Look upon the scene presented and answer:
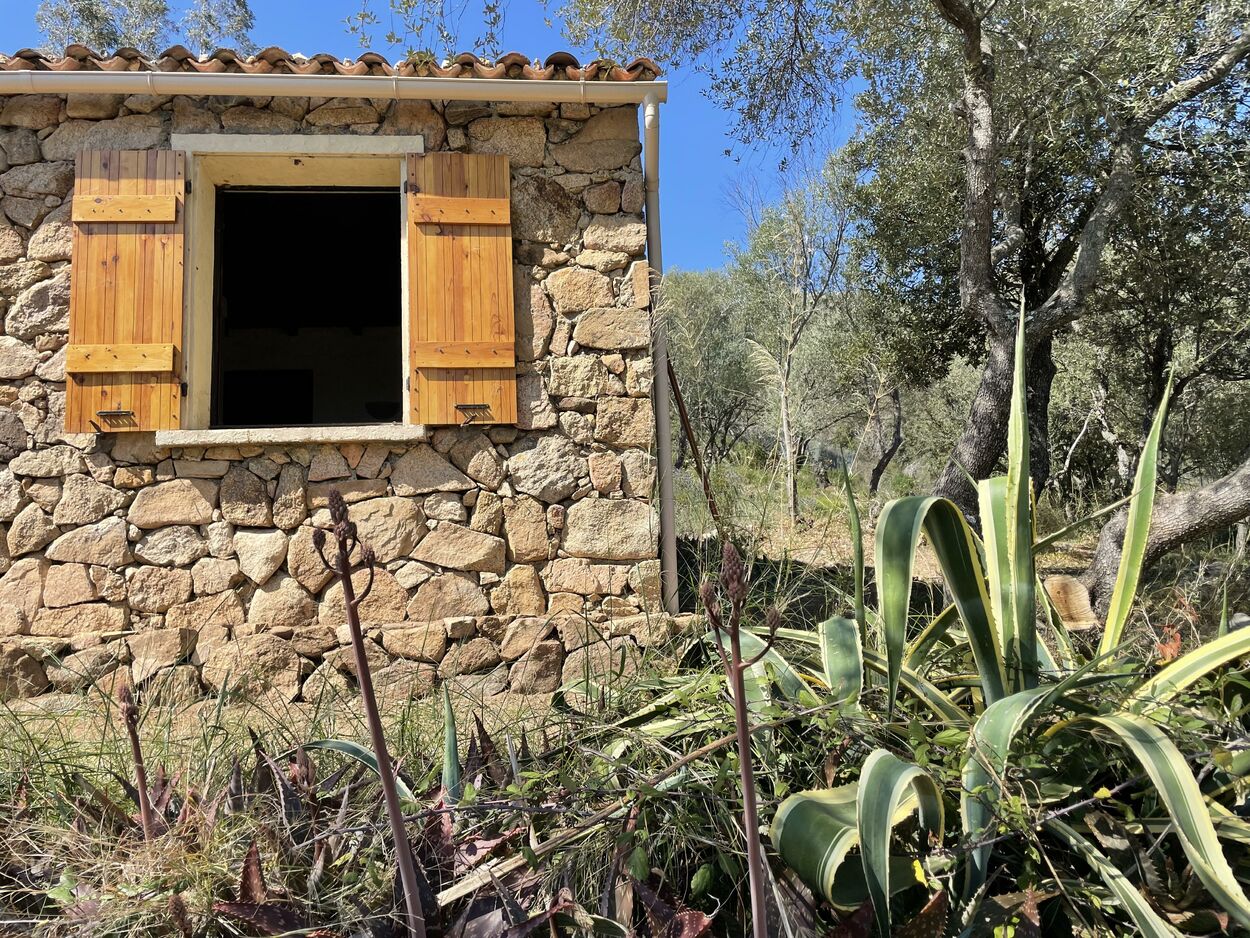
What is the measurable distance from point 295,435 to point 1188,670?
396 cm

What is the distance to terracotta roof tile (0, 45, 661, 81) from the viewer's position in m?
4.23

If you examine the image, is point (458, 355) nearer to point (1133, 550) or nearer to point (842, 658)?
point (842, 658)

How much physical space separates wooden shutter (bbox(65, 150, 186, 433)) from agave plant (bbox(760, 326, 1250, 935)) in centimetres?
373

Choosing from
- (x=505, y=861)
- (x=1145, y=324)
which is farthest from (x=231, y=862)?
(x=1145, y=324)

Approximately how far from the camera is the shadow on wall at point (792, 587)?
2.26m

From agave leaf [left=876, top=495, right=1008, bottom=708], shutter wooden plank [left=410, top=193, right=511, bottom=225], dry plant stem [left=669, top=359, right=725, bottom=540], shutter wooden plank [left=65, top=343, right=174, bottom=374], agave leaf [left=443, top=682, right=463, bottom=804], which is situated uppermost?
shutter wooden plank [left=410, top=193, right=511, bottom=225]

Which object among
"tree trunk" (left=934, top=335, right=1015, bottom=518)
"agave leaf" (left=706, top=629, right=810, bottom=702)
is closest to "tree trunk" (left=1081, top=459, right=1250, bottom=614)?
"tree trunk" (left=934, top=335, right=1015, bottom=518)

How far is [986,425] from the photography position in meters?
6.39

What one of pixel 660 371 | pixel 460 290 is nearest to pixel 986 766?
pixel 660 371

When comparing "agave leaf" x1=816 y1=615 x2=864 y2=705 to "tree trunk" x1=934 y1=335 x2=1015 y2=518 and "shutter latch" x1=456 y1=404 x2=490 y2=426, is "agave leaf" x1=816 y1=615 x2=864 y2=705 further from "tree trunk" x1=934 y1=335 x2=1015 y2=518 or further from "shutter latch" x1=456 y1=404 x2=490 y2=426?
"tree trunk" x1=934 y1=335 x2=1015 y2=518

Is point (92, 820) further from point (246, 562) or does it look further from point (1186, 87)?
point (1186, 87)

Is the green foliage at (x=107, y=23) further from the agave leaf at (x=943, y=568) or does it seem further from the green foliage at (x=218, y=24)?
the agave leaf at (x=943, y=568)

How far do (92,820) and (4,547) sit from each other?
11.3ft

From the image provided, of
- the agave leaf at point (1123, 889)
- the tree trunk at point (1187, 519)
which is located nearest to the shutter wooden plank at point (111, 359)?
the agave leaf at point (1123, 889)
